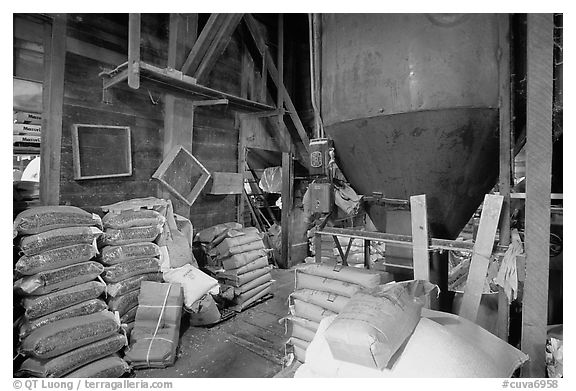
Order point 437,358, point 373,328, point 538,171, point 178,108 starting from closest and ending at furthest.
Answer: point 373,328
point 437,358
point 538,171
point 178,108

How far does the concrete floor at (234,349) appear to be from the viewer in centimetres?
288

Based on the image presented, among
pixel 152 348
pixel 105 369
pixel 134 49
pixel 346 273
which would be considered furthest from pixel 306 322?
pixel 134 49

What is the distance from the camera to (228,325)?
3.80 metres

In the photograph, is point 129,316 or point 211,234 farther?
point 211,234

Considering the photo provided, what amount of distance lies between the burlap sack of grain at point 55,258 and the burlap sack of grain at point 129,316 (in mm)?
660

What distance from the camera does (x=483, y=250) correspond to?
2.30 metres

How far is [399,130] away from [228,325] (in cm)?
287

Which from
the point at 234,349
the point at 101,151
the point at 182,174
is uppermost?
the point at 101,151

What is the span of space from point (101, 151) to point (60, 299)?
1820 mm

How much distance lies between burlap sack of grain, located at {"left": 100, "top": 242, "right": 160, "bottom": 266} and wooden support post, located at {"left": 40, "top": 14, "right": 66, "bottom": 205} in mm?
867

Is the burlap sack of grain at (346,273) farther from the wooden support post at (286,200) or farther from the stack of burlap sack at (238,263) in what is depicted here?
the wooden support post at (286,200)

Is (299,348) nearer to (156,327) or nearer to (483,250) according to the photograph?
(156,327)

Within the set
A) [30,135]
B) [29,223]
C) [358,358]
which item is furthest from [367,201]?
[30,135]

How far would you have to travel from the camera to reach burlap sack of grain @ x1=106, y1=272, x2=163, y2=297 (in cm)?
307
